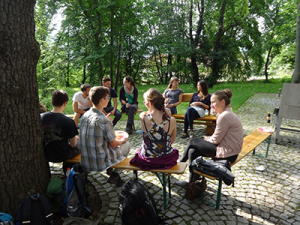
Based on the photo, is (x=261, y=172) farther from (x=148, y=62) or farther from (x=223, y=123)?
(x=148, y=62)

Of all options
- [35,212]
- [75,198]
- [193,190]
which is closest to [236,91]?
[193,190]

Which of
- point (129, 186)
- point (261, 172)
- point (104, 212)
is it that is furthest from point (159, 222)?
point (261, 172)

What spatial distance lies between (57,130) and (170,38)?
58.2 ft

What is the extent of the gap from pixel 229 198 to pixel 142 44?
20.2 metres

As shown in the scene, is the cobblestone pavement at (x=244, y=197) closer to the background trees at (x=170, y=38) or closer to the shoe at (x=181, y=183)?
the shoe at (x=181, y=183)

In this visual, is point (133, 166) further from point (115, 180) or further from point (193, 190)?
point (193, 190)

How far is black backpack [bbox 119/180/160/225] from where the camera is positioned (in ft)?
7.63

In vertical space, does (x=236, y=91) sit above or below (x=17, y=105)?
below

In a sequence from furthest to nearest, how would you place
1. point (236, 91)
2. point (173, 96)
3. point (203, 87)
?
point (236, 91) → point (173, 96) → point (203, 87)

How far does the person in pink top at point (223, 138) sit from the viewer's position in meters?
2.96

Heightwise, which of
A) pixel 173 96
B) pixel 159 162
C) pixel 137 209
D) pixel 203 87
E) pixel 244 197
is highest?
pixel 203 87

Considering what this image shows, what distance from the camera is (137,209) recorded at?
2357 millimetres

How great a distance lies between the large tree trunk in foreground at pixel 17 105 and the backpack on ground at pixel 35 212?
253mm

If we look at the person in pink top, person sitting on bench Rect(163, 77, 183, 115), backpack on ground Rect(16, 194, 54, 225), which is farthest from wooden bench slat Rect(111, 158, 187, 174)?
person sitting on bench Rect(163, 77, 183, 115)
